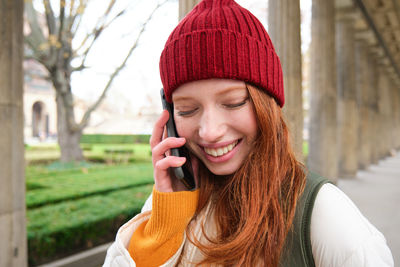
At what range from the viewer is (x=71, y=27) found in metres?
10.1

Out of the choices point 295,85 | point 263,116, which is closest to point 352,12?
point 295,85

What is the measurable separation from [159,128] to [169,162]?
264 millimetres

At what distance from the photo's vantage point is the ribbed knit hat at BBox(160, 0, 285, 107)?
1189 mm

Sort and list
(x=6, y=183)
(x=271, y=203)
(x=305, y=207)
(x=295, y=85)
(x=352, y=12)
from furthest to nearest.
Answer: (x=352, y=12), (x=295, y=85), (x=6, y=183), (x=271, y=203), (x=305, y=207)

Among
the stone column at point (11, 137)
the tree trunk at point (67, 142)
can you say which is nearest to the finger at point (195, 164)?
the stone column at point (11, 137)

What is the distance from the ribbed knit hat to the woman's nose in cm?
16

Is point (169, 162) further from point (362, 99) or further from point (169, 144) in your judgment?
point (362, 99)

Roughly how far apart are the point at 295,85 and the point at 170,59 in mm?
3583

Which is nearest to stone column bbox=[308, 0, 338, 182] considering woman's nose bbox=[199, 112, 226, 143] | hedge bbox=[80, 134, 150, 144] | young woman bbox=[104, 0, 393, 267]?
young woman bbox=[104, 0, 393, 267]

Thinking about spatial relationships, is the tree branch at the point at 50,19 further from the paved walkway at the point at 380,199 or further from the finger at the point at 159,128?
the paved walkway at the point at 380,199

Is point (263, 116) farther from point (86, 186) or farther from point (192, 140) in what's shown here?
point (86, 186)

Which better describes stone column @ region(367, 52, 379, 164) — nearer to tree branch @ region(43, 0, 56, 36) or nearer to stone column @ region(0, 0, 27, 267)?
tree branch @ region(43, 0, 56, 36)

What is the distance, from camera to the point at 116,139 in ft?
73.8

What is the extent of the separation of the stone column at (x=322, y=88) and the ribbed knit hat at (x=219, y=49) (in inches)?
267
